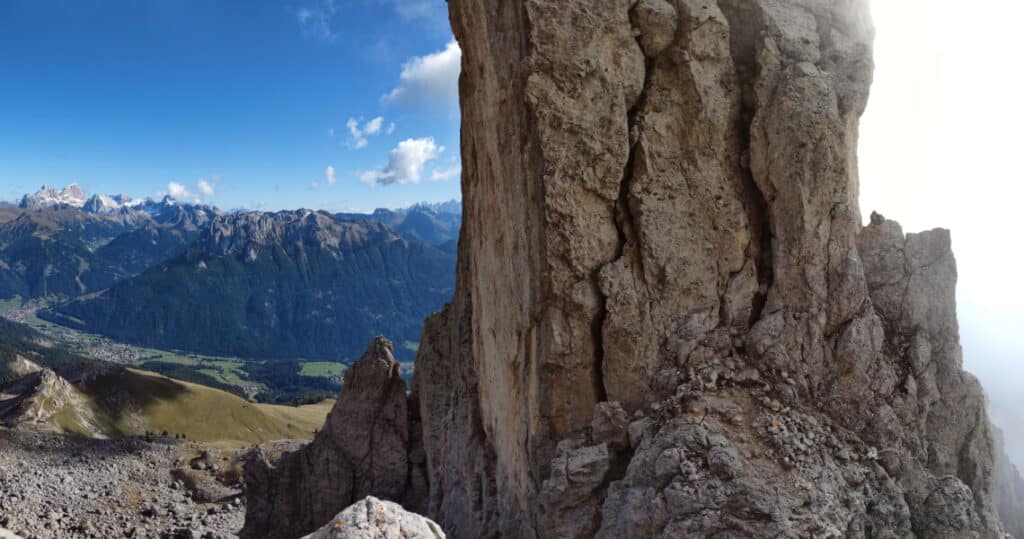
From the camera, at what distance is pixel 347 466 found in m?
59.4

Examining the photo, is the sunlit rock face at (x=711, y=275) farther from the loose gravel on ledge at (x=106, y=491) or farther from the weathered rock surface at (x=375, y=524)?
the loose gravel on ledge at (x=106, y=491)

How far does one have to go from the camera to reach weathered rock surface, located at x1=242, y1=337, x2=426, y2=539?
58156 millimetres

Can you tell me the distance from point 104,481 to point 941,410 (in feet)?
401

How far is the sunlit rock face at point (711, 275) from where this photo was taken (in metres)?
19.6

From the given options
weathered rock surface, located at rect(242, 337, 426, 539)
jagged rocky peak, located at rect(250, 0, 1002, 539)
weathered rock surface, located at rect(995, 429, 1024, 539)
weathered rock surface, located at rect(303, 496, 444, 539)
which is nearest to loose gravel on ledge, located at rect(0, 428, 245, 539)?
weathered rock surface, located at rect(242, 337, 426, 539)

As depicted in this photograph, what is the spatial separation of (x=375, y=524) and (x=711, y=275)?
49.8 ft

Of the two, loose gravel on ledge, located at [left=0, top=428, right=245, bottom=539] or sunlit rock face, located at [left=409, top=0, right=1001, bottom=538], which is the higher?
sunlit rock face, located at [left=409, top=0, right=1001, bottom=538]

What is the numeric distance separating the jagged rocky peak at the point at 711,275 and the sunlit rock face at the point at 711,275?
0.08 m

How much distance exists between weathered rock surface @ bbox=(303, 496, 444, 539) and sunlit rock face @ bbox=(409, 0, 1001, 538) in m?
5.75

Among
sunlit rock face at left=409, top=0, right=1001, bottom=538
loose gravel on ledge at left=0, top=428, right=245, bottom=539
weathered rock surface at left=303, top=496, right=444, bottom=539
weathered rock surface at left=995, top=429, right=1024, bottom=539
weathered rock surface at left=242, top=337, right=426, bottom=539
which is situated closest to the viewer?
weathered rock surface at left=303, top=496, right=444, bottom=539

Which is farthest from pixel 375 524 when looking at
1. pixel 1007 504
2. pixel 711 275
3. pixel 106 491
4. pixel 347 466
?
pixel 106 491

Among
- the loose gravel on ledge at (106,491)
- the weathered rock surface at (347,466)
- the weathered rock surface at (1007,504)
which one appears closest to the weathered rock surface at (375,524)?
the weathered rock surface at (1007,504)

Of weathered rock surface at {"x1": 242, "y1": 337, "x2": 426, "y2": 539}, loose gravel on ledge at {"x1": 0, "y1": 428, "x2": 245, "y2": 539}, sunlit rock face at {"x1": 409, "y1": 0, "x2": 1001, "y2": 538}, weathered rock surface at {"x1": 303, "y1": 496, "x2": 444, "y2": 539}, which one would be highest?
sunlit rock face at {"x1": 409, "y1": 0, "x2": 1001, "y2": 538}

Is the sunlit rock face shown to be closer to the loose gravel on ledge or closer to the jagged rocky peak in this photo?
the jagged rocky peak
